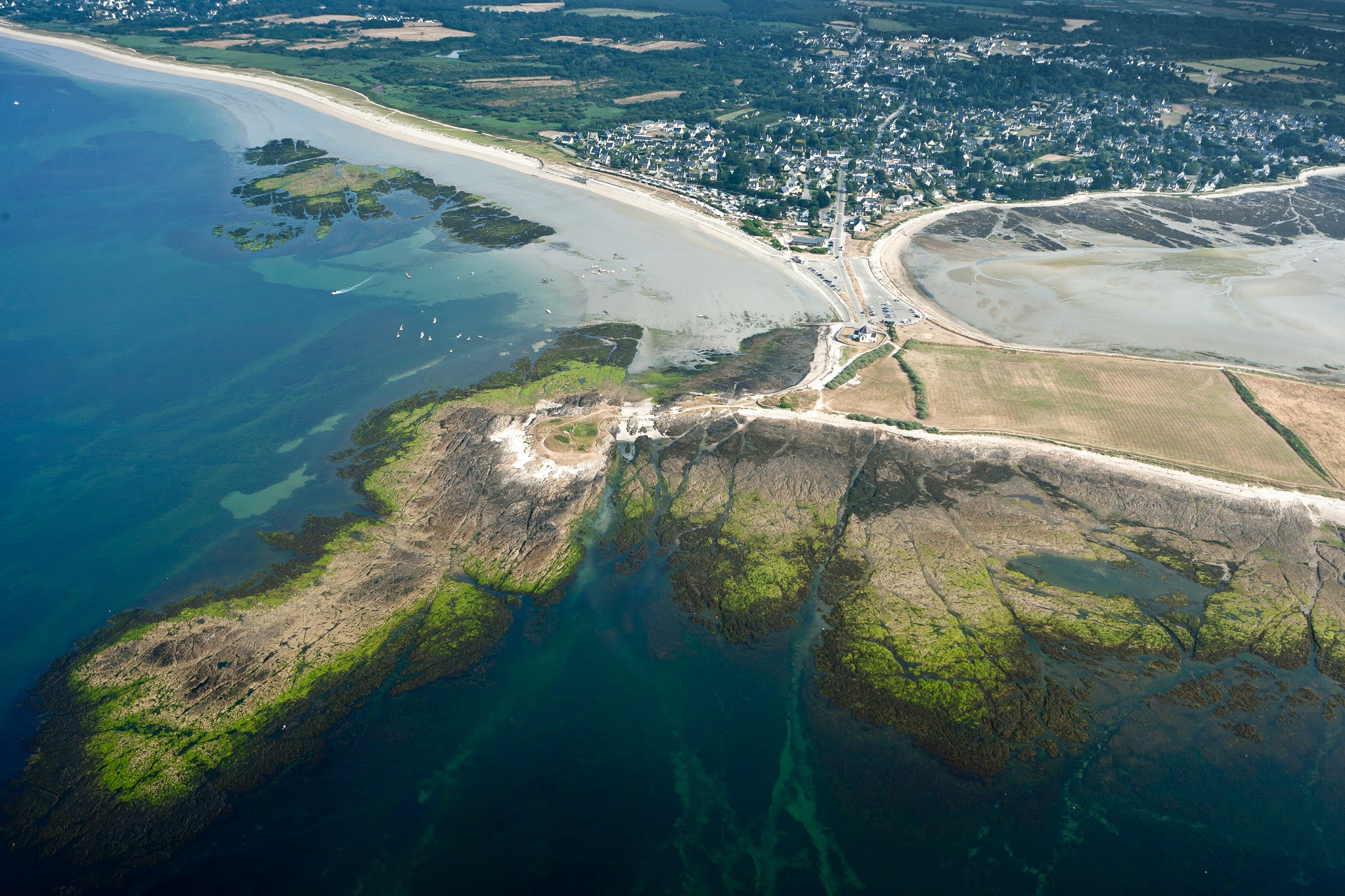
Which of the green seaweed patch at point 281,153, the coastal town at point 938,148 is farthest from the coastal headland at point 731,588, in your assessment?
the green seaweed patch at point 281,153

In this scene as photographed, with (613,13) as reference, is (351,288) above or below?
below

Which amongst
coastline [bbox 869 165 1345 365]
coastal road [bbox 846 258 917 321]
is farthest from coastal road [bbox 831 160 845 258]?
coastline [bbox 869 165 1345 365]

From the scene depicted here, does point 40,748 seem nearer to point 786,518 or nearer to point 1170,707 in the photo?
point 786,518

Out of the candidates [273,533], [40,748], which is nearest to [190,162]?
[273,533]

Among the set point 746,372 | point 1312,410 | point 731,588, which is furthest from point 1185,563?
point 746,372

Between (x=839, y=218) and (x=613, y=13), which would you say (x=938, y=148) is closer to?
(x=839, y=218)

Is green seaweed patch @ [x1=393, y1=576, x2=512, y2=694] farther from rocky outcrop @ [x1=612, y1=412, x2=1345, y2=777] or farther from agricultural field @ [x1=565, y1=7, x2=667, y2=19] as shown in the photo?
agricultural field @ [x1=565, y1=7, x2=667, y2=19]
